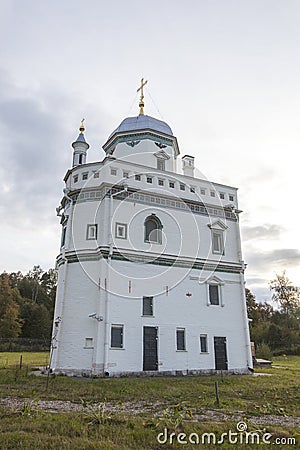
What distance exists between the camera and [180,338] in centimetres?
2111

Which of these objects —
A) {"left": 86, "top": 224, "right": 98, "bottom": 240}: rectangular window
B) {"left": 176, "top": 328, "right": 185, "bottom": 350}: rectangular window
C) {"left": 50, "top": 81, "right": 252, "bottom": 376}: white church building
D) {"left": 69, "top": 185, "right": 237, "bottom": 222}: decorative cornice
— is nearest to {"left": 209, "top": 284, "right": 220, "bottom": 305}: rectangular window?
{"left": 50, "top": 81, "right": 252, "bottom": 376}: white church building

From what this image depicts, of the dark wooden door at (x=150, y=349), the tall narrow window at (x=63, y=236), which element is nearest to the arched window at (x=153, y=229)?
the tall narrow window at (x=63, y=236)

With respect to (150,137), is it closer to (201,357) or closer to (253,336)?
(201,357)

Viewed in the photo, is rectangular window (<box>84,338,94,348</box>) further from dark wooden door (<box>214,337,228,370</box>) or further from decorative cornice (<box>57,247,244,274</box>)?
dark wooden door (<box>214,337,228,370</box>)

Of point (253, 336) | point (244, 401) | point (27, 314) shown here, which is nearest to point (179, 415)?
point (244, 401)

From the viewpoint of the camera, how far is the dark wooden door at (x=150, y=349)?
1973 centimetres

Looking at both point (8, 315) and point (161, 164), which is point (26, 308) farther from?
point (161, 164)

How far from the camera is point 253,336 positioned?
46.6 m

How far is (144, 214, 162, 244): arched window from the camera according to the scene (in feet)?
73.4

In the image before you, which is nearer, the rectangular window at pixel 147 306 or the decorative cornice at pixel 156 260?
the rectangular window at pixel 147 306

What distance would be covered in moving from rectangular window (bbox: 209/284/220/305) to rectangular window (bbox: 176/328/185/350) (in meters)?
2.82

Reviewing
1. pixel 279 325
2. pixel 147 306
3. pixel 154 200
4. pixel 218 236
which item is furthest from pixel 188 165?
pixel 279 325

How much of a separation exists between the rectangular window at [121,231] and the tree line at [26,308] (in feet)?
116

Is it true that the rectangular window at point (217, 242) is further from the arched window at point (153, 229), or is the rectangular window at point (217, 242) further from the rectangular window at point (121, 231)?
the rectangular window at point (121, 231)
